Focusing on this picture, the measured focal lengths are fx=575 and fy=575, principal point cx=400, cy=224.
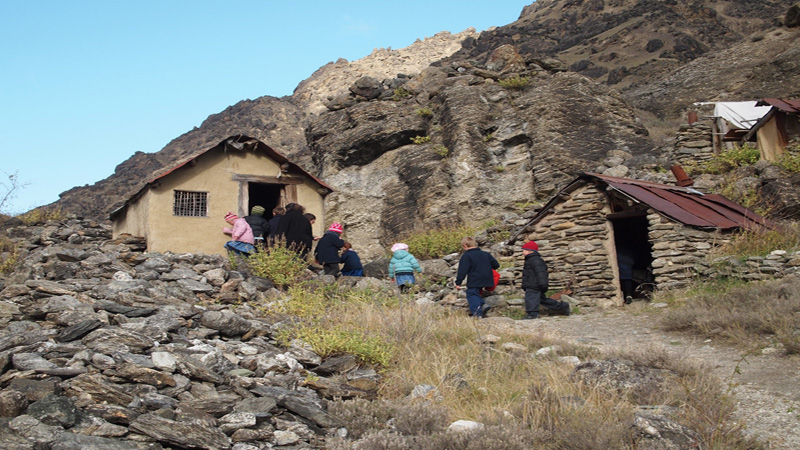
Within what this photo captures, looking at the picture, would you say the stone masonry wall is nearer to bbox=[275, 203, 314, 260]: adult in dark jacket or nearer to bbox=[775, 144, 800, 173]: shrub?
bbox=[275, 203, 314, 260]: adult in dark jacket

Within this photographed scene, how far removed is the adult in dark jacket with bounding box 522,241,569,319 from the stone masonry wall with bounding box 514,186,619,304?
1205 mm

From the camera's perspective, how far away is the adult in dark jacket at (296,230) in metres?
12.0

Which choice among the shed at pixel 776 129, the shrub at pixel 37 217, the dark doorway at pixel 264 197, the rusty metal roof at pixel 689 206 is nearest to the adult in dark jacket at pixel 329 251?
the dark doorway at pixel 264 197

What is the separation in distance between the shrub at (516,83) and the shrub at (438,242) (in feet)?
23.6

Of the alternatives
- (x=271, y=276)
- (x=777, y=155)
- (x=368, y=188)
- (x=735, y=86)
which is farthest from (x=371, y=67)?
(x=271, y=276)

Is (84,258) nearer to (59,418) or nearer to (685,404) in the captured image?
(59,418)

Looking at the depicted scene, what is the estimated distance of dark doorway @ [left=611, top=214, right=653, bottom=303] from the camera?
486 inches

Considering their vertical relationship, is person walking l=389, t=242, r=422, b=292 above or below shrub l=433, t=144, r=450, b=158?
below

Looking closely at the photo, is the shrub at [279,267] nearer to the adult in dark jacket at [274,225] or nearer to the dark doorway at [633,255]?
the adult in dark jacket at [274,225]

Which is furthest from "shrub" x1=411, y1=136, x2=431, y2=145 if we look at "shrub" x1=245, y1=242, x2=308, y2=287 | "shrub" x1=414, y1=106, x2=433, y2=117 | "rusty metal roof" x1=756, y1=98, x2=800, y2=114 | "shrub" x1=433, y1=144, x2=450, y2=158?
"shrub" x1=245, y1=242, x2=308, y2=287

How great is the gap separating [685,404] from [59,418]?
4989mm

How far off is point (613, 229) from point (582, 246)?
2.38 feet

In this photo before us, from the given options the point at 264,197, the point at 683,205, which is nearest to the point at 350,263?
the point at 264,197

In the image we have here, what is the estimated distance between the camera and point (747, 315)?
7637mm
